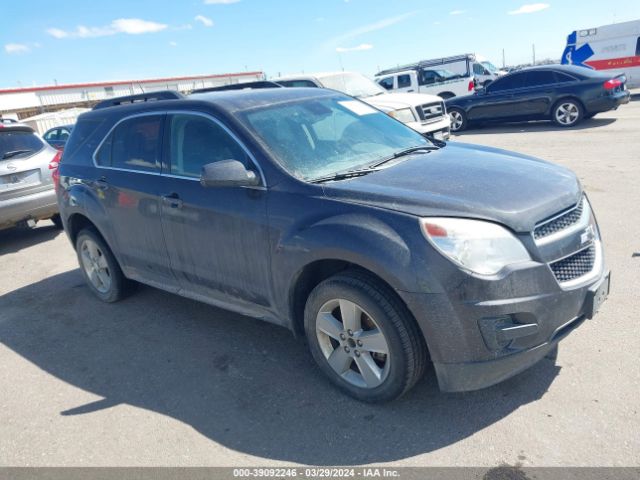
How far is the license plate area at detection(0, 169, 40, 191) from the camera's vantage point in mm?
7246

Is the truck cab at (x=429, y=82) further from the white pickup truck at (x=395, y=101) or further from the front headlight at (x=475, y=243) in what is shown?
the front headlight at (x=475, y=243)

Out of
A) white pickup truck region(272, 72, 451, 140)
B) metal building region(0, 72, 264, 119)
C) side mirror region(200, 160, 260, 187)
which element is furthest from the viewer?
metal building region(0, 72, 264, 119)

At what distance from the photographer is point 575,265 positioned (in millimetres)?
2830

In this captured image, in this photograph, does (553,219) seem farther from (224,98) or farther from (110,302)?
(110,302)

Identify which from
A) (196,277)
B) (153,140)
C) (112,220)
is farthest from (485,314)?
(112,220)

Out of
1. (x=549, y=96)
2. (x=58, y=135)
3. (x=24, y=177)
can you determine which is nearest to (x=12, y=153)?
(x=24, y=177)

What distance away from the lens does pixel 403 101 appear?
34.8 feet

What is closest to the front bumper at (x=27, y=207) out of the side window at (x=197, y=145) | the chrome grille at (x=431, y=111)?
the side window at (x=197, y=145)

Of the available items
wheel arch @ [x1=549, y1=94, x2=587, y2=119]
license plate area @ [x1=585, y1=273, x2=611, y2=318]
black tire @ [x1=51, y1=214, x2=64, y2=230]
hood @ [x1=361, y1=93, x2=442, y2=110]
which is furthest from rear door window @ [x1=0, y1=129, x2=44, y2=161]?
wheel arch @ [x1=549, y1=94, x2=587, y2=119]

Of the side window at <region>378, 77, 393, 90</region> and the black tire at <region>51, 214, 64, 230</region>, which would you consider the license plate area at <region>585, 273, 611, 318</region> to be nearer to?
the black tire at <region>51, 214, 64, 230</region>

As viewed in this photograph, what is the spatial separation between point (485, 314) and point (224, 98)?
2497 mm

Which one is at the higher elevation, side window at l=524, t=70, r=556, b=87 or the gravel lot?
side window at l=524, t=70, r=556, b=87

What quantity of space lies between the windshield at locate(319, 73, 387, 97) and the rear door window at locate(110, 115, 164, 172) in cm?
718

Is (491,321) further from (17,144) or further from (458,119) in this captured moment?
(458,119)
